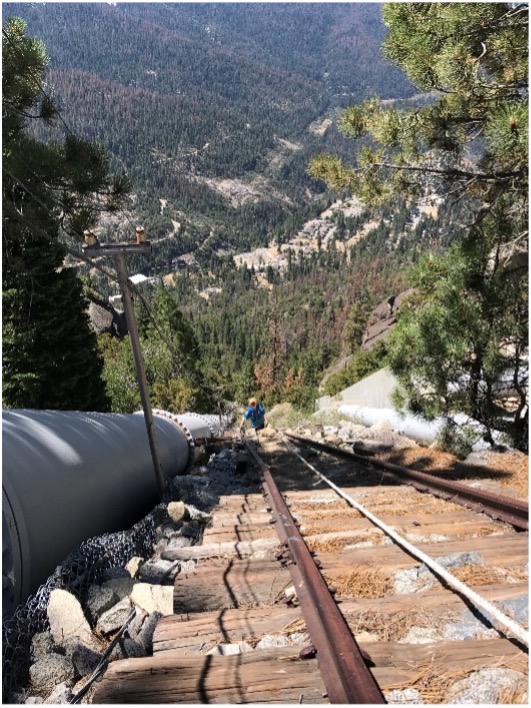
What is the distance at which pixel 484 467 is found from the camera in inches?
329

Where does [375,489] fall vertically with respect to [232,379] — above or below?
above

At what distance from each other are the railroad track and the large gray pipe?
947 mm

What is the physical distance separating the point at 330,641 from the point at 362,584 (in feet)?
3.64

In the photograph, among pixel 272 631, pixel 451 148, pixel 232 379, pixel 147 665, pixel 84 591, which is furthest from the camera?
pixel 232 379

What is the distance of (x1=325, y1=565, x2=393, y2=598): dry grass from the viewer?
3.42 metres

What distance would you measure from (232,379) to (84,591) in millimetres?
108651

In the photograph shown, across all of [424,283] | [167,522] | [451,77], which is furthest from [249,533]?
[424,283]

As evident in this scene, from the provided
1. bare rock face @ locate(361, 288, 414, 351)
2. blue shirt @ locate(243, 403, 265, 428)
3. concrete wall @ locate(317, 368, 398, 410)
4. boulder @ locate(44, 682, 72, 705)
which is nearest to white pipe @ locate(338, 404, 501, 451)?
blue shirt @ locate(243, 403, 265, 428)

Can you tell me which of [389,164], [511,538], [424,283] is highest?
[389,164]

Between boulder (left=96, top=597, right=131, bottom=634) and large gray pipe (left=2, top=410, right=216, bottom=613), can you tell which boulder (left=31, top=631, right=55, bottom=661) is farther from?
large gray pipe (left=2, top=410, right=216, bottom=613)

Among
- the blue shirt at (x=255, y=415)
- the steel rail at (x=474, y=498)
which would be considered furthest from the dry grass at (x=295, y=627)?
the blue shirt at (x=255, y=415)

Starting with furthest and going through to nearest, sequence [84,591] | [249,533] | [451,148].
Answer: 1. [451,148]
2. [249,533]
3. [84,591]

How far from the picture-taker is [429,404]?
9500mm

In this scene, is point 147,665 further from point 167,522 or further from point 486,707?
point 167,522
